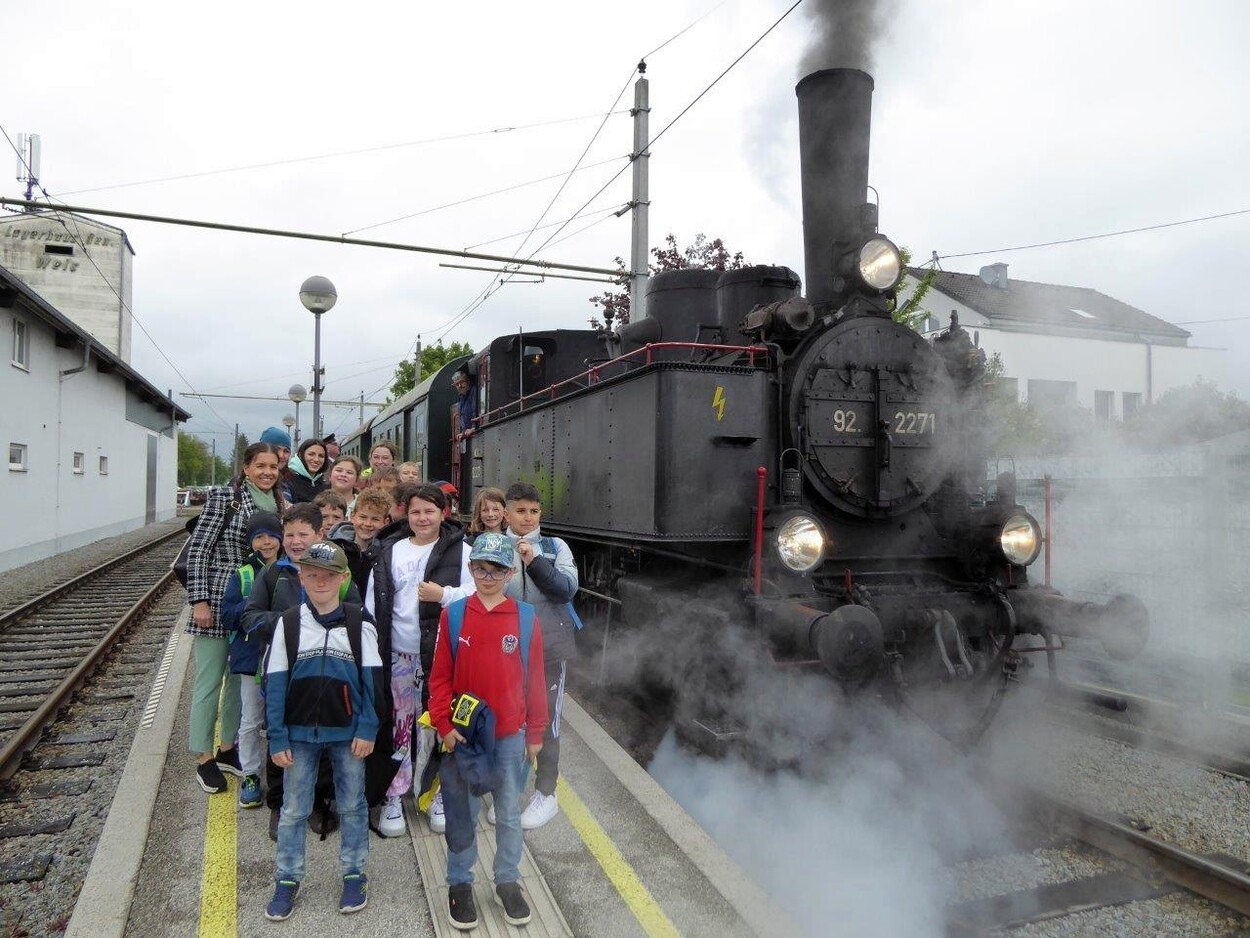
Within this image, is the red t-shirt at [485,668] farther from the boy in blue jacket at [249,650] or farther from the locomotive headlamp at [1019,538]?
the locomotive headlamp at [1019,538]

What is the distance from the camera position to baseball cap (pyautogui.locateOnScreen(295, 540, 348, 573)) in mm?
2990

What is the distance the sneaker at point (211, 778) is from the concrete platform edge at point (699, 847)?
1.81 meters

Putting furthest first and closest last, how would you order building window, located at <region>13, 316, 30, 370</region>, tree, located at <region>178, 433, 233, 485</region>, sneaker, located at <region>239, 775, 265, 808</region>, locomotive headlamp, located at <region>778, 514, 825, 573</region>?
tree, located at <region>178, 433, 233, 485</region> → building window, located at <region>13, 316, 30, 370</region> → locomotive headlamp, located at <region>778, 514, 825, 573</region> → sneaker, located at <region>239, 775, 265, 808</region>

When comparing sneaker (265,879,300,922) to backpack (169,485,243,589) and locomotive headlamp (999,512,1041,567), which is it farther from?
locomotive headlamp (999,512,1041,567)

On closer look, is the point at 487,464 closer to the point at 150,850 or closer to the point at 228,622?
the point at 228,622

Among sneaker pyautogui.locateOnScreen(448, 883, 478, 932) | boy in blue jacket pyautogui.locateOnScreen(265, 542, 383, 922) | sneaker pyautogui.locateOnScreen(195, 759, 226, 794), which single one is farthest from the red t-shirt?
sneaker pyautogui.locateOnScreen(195, 759, 226, 794)

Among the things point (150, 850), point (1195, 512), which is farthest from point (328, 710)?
point (1195, 512)

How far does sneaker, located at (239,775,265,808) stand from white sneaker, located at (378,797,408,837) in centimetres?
61

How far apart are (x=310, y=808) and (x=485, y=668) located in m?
0.83

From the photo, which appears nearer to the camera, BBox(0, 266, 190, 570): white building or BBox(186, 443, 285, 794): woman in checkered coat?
BBox(186, 443, 285, 794): woman in checkered coat

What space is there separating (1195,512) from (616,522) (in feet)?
17.5

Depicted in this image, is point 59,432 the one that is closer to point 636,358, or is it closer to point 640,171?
point 640,171

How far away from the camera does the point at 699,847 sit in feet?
11.2

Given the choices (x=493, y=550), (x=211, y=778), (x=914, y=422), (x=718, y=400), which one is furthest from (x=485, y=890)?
(x=914, y=422)
